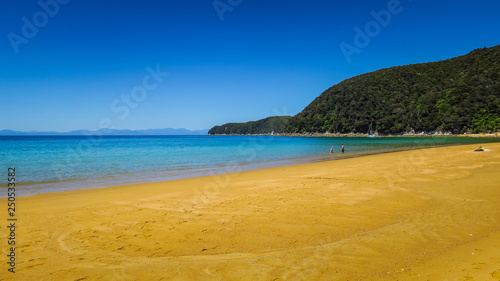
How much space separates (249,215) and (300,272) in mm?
3181

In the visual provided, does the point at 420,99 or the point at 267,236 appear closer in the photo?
the point at 267,236

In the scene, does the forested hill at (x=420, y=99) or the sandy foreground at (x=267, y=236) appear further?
the forested hill at (x=420, y=99)

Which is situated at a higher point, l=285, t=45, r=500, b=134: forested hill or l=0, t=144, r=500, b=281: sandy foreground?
l=285, t=45, r=500, b=134: forested hill

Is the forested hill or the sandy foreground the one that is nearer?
the sandy foreground

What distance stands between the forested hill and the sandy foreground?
107146 millimetres

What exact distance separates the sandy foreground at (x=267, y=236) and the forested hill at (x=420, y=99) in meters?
107

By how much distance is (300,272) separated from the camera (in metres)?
3.91

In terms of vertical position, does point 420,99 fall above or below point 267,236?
above

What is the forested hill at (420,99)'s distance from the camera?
92.2 m

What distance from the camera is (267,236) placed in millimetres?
5469

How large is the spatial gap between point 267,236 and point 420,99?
455 ft

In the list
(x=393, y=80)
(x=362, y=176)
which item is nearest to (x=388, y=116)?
(x=393, y=80)

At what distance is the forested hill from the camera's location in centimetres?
9219

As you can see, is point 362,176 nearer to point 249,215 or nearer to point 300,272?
point 249,215
